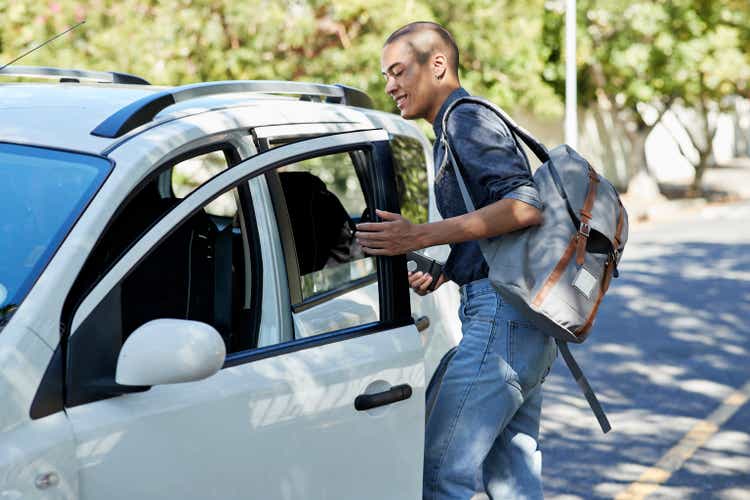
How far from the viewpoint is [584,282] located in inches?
134

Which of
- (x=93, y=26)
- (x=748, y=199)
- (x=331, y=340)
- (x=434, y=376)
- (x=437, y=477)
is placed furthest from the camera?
(x=748, y=199)

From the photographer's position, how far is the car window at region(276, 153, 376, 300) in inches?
147

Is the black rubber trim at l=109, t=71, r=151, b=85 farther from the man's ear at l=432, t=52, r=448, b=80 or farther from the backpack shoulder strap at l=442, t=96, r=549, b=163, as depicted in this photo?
the backpack shoulder strap at l=442, t=96, r=549, b=163

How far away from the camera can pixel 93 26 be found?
56.2ft

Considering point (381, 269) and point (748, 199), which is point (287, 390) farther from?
point (748, 199)

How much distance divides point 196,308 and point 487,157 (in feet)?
3.36

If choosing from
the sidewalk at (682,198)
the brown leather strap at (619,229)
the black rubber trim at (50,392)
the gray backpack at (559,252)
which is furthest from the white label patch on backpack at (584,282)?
the sidewalk at (682,198)

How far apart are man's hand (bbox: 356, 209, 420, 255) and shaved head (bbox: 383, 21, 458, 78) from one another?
56 centimetres

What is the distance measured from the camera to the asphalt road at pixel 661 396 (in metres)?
6.25

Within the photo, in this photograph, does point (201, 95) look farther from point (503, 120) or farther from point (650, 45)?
point (650, 45)

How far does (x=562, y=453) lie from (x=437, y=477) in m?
3.40

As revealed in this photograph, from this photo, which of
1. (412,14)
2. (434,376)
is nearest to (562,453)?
(434,376)

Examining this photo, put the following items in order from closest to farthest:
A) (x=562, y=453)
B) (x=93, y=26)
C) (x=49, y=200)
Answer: (x=49, y=200)
(x=562, y=453)
(x=93, y=26)

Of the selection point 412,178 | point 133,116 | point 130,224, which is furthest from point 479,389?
point 412,178
